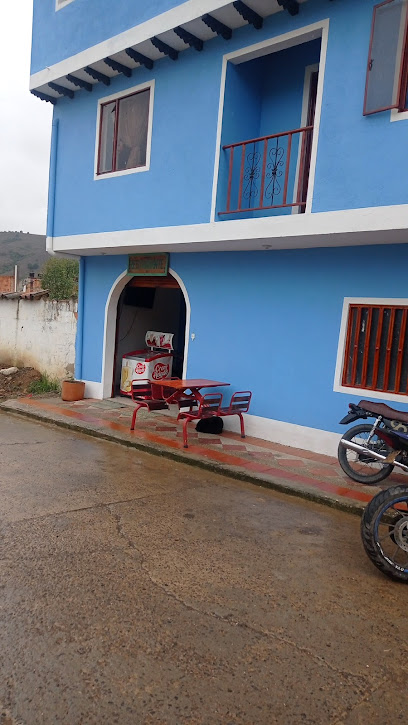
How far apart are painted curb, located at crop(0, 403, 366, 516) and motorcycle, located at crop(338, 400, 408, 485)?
24.5 inches

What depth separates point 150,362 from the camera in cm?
1049

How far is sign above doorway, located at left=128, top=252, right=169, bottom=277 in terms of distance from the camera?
9312 millimetres

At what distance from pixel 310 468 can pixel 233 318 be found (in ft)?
9.36

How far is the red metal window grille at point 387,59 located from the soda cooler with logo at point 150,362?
6.12 meters

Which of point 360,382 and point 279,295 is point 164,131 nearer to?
point 279,295

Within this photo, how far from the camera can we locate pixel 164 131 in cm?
842

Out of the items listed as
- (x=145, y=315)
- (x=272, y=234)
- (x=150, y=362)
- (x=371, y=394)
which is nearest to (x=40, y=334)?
(x=145, y=315)

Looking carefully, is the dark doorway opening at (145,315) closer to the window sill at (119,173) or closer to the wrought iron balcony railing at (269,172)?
the window sill at (119,173)

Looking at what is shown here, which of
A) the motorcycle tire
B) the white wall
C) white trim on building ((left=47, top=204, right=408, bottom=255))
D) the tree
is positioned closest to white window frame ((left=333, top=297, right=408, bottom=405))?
white trim on building ((left=47, top=204, right=408, bottom=255))

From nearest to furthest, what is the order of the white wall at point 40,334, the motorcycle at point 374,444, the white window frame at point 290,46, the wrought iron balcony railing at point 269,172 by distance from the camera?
1. the motorcycle at point 374,444
2. the white window frame at point 290,46
3. the wrought iron balcony railing at point 269,172
4. the white wall at point 40,334

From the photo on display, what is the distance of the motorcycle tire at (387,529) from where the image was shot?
381cm

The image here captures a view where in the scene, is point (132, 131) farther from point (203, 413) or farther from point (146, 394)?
point (203, 413)


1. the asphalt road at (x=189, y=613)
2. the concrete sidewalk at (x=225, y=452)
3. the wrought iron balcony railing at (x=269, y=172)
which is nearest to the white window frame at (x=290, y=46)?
the wrought iron balcony railing at (x=269, y=172)

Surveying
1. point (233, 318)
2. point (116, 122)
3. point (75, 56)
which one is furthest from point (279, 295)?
point (75, 56)
